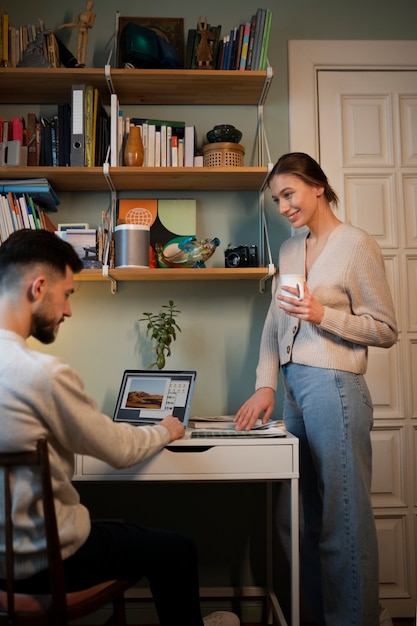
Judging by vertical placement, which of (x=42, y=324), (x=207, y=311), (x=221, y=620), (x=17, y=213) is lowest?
(x=221, y=620)

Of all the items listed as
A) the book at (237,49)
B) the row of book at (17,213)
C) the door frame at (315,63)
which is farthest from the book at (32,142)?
the door frame at (315,63)

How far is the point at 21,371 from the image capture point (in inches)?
48.4

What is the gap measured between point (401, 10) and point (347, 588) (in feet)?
7.58

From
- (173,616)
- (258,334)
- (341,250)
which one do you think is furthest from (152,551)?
(258,334)

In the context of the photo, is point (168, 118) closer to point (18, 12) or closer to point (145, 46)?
point (145, 46)

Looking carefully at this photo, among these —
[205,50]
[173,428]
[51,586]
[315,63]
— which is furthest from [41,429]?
[315,63]

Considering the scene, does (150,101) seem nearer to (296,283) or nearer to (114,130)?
(114,130)

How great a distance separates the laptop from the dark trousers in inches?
23.2

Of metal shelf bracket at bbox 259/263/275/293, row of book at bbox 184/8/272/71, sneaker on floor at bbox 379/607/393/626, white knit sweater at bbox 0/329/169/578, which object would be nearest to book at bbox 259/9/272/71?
row of book at bbox 184/8/272/71

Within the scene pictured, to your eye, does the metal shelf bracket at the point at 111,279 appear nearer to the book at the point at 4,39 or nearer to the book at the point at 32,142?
the book at the point at 32,142

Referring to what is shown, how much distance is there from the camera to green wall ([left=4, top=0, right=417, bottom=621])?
248 centimetres

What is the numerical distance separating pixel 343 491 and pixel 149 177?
4.42ft

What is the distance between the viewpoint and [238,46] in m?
2.37

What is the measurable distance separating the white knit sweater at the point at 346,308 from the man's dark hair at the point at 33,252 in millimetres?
793
